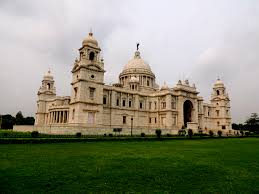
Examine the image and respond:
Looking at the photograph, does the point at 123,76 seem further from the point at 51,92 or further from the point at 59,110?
the point at 59,110

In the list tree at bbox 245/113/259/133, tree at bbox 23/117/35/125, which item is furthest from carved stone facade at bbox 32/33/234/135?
tree at bbox 23/117/35/125

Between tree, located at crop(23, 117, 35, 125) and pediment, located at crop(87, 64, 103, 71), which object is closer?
pediment, located at crop(87, 64, 103, 71)

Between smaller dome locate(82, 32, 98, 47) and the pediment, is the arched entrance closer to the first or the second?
the pediment

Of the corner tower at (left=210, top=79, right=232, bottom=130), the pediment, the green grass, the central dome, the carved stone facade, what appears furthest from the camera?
the corner tower at (left=210, top=79, right=232, bottom=130)

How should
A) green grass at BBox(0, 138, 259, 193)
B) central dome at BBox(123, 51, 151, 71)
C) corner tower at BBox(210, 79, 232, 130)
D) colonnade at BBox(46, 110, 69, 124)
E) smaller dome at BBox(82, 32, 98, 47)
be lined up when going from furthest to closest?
corner tower at BBox(210, 79, 232, 130) < central dome at BBox(123, 51, 151, 71) < colonnade at BBox(46, 110, 69, 124) < smaller dome at BBox(82, 32, 98, 47) < green grass at BBox(0, 138, 259, 193)

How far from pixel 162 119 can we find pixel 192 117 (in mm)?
10421

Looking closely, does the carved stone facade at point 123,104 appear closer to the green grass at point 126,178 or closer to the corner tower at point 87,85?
the corner tower at point 87,85

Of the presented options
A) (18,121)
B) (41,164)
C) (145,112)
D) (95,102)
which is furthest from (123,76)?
(41,164)

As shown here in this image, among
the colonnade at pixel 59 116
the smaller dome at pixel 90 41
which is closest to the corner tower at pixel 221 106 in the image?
the smaller dome at pixel 90 41

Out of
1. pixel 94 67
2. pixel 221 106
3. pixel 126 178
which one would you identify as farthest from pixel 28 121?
pixel 126 178

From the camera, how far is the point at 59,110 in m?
62.0

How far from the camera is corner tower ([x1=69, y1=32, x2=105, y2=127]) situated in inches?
2023

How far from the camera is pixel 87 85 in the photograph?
173 feet

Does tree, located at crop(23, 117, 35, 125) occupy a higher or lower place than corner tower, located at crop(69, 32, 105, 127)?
lower
